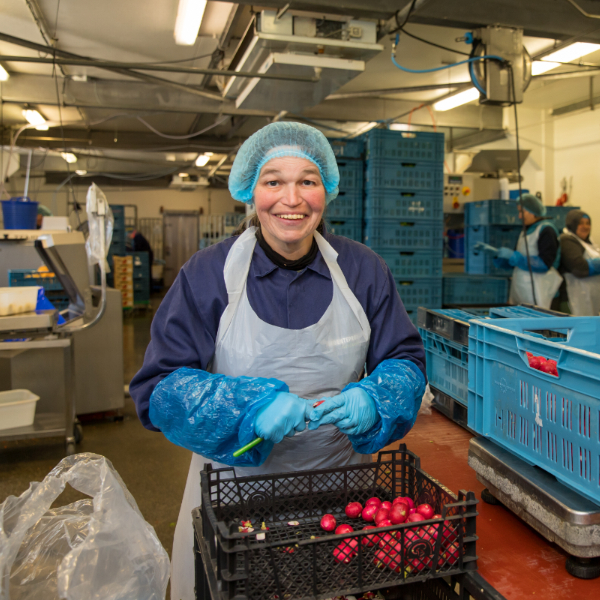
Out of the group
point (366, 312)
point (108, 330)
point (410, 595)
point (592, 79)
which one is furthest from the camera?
point (592, 79)

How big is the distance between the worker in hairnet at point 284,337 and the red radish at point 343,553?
9.4 inches

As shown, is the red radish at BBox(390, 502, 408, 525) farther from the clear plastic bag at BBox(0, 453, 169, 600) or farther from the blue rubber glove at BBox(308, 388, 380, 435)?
the clear plastic bag at BBox(0, 453, 169, 600)

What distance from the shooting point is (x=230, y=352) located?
1234mm

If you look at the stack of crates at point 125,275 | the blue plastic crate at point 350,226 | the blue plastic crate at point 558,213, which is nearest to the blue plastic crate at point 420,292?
the blue plastic crate at point 350,226

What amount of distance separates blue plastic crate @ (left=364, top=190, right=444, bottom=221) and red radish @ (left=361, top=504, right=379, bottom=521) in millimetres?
3017

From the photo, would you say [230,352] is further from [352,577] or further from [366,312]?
[352,577]

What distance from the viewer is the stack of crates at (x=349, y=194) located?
396 centimetres

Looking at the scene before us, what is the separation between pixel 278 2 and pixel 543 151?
605cm

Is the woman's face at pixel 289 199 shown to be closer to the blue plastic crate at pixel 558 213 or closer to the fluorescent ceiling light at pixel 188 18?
the fluorescent ceiling light at pixel 188 18

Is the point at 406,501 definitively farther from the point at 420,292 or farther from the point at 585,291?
the point at 585,291

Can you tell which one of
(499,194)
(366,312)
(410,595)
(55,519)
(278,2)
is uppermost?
(278,2)

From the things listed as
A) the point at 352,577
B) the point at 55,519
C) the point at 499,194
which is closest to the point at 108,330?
the point at 55,519

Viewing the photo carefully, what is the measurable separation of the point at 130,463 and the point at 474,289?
3.09 meters

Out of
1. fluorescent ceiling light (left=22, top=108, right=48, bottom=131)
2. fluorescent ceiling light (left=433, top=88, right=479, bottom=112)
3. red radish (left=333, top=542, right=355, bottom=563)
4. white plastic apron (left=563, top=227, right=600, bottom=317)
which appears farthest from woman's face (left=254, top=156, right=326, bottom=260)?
fluorescent ceiling light (left=22, top=108, right=48, bottom=131)
